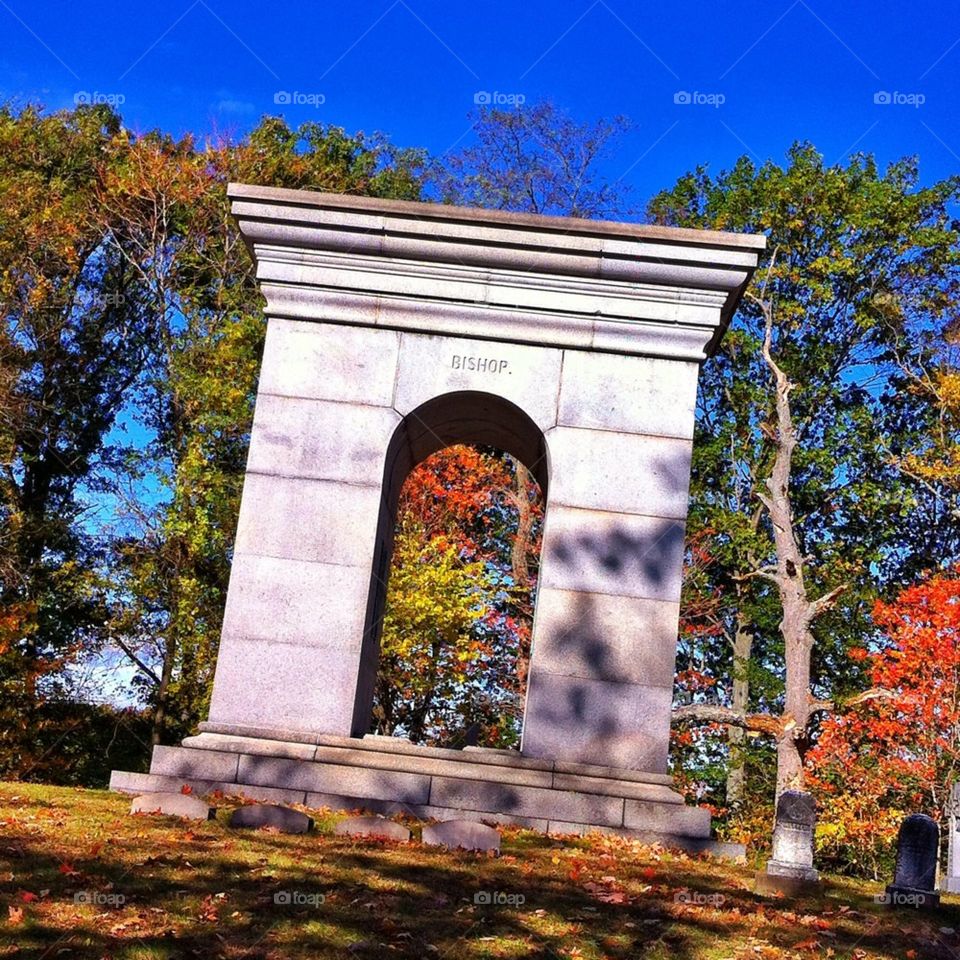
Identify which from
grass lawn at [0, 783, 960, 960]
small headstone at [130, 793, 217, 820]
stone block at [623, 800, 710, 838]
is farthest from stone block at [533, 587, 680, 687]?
small headstone at [130, 793, 217, 820]

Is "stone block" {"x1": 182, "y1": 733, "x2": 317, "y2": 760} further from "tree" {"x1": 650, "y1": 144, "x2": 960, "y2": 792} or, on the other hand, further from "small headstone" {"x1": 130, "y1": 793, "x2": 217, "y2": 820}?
"tree" {"x1": 650, "y1": 144, "x2": 960, "y2": 792}

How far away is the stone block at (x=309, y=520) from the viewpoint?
10234mm

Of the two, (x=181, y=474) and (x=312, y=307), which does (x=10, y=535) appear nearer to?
(x=181, y=474)

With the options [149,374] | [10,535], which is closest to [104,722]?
[10,535]

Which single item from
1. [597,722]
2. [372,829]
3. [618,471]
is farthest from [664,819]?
[618,471]

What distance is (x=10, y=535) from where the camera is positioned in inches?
992

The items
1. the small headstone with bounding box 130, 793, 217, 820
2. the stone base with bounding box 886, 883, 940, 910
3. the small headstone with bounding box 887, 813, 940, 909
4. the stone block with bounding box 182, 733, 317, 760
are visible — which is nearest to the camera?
the stone base with bounding box 886, 883, 940, 910

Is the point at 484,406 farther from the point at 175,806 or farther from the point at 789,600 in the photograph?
the point at 789,600

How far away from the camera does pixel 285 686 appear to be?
32.9ft

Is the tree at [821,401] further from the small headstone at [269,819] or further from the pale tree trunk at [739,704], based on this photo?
the small headstone at [269,819]

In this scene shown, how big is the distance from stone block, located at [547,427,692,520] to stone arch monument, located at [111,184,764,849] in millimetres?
17

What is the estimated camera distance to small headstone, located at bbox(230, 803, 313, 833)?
8.19m

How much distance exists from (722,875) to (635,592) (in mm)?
2558

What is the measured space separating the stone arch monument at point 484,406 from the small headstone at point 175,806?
1026 millimetres
